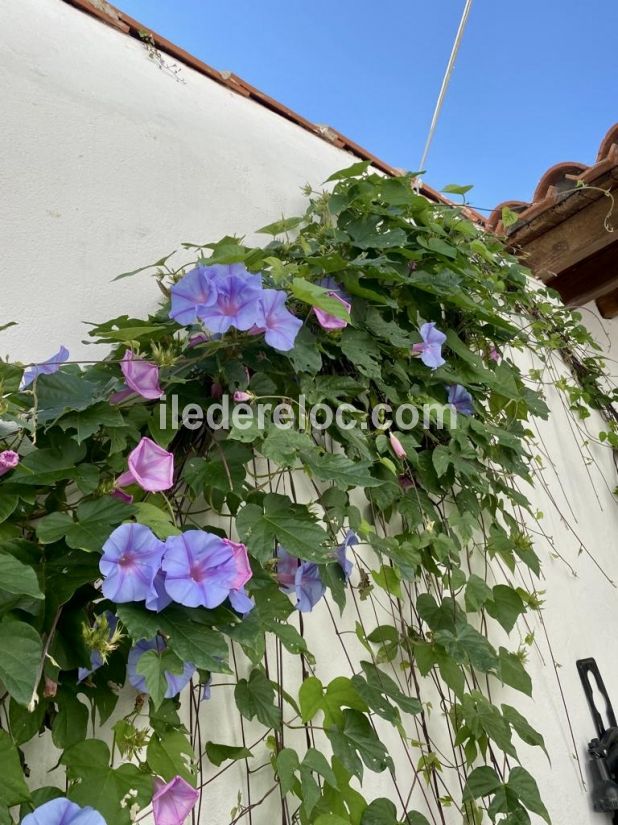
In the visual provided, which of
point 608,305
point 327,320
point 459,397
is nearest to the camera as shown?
point 327,320

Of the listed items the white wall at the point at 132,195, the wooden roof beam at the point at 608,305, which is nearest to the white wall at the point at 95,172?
the white wall at the point at 132,195

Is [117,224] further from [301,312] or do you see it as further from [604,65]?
[604,65]

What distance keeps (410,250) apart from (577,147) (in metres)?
1.61

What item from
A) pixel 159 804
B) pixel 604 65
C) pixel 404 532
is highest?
pixel 604 65

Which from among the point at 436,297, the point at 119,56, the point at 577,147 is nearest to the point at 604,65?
the point at 577,147

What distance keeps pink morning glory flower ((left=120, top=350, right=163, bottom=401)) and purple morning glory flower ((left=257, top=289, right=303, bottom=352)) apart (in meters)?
0.15

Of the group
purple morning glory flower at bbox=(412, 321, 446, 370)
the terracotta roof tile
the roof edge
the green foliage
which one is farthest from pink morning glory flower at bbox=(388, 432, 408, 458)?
the terracotta roof tile

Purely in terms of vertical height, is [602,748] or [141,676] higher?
[141,676]

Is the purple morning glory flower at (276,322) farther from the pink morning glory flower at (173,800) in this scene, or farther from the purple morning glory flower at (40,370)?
the pink morning glory flower at (173,800)

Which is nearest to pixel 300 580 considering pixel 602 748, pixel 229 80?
pixel 602 748

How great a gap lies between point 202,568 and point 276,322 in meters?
0.34

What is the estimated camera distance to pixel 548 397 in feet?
6.23

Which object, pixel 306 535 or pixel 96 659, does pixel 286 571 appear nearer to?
pixel 306 535

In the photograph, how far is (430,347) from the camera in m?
1.11
